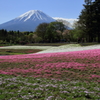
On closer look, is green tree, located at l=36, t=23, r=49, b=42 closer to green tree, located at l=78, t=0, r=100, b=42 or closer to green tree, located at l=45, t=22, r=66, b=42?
green tree, located at l=45, t=22, r=66, b=42

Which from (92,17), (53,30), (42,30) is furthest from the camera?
(42,30)

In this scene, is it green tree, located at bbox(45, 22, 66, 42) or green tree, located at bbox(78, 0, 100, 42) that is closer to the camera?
green tree, located at bbox(78, 0, 100, 42)

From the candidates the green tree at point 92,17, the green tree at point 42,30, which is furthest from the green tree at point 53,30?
the green tree at point 92,17

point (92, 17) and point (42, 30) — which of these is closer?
point (92, 17)

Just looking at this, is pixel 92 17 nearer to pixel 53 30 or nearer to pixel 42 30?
pixel 53 30

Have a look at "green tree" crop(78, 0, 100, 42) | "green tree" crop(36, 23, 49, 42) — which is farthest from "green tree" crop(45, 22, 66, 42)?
"green tree" crop(78, 0, 100, 42)

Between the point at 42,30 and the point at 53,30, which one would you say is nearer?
the point at 53,30

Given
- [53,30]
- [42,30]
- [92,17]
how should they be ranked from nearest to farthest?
[92,17] → [53,30] → [42,30]

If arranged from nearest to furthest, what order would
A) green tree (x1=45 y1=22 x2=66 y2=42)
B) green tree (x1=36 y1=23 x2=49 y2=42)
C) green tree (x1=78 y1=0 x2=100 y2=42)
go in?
green tree (x1=78 y1=0 x2=100 y2=42) → green tree (x1=45 y1=22 x2=66 y2=42) → green tree (x1=36 y1=23 x2=49 y2=42)

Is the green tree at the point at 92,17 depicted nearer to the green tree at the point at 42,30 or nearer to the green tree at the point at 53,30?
the green tree at the point at 53,30

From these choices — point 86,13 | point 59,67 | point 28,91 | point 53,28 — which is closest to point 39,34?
point 53,28

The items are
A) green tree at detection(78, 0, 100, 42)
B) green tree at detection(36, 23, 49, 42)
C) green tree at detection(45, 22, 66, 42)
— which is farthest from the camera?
green tree at detection(36, 23, 49, 42)

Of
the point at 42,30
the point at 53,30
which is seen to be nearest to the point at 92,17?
the point at 53,30

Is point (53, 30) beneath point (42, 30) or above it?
beneath
